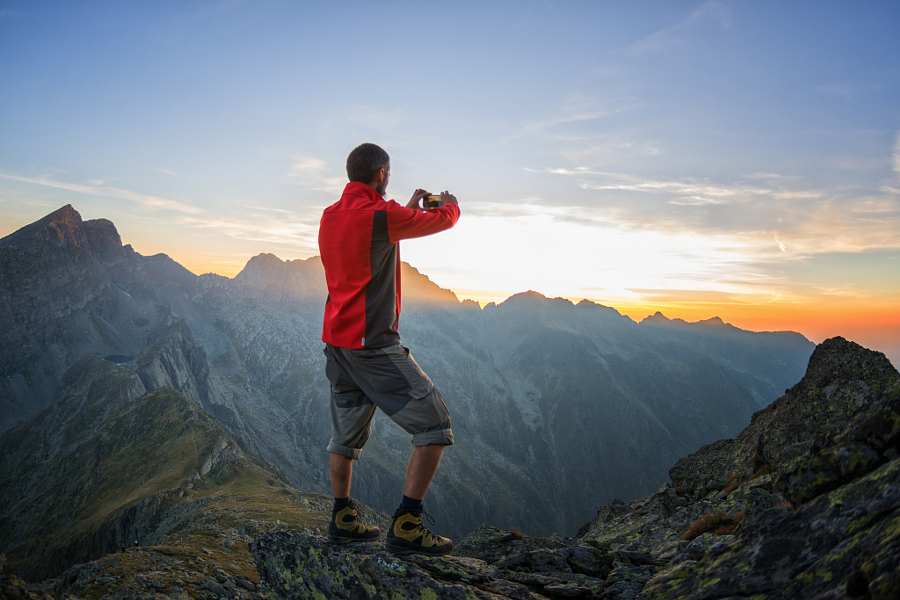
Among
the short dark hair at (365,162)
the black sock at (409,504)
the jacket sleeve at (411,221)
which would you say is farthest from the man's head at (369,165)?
the black sock at (409,504)

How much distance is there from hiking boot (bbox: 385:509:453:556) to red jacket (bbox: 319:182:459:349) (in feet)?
8.15

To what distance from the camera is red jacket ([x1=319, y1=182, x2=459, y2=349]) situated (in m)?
5.94

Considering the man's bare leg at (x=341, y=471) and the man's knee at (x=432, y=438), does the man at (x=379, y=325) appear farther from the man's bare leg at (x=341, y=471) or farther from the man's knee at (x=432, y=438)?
the man's bare leg at (x=341, y=471)

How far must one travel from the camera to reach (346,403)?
6641 millimetres

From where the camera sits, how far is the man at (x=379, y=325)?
19.7 ft

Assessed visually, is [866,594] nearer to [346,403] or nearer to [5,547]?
[346,403]

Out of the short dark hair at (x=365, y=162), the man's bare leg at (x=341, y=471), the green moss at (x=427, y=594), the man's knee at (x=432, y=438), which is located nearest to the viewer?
the green moss at (x=427, y=594)

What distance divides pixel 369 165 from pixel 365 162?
74 mm

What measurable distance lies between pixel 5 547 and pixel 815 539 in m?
150

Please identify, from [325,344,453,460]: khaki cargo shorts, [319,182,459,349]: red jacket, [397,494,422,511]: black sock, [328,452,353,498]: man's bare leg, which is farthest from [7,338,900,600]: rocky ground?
[319,182,459,349]: red jacket

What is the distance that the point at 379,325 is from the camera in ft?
20.1

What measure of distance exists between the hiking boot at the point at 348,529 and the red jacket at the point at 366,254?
2.79 metres

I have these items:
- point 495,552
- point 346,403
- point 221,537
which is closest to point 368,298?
point 346,403

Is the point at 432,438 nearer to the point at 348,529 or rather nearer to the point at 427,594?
the point at 427,594
